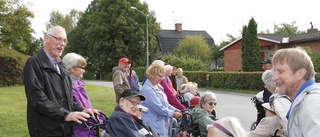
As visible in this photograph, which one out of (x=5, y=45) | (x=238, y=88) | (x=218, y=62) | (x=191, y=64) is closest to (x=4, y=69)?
(x=5, y=45)

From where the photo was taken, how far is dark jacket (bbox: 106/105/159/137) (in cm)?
333

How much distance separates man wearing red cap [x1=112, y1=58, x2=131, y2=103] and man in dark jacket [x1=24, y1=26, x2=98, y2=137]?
3.26m

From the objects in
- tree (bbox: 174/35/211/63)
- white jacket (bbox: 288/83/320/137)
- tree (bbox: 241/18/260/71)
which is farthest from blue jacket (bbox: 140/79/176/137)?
tree (bbox: 174/35/211/63)

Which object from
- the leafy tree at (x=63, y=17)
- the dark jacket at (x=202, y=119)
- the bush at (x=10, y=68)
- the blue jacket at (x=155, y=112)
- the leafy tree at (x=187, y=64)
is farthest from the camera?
the leafy tree at (x=63, y=17)

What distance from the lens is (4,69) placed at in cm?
1783

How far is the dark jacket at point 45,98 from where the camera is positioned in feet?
9.72

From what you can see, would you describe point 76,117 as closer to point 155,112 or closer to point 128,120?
point 128,120

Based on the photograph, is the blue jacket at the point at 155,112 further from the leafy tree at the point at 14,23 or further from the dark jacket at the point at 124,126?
the leafy tree at the point at 14,23

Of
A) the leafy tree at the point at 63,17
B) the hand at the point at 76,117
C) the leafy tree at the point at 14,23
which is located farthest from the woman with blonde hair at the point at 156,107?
the leafy tree at the point at 63,17

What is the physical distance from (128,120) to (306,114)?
1.95 meters

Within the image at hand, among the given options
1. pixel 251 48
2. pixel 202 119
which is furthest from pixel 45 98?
pixel 251 48

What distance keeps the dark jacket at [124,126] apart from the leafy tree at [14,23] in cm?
1964

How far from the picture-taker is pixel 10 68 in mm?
17984

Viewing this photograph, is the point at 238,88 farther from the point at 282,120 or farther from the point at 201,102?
the point at 282,120
